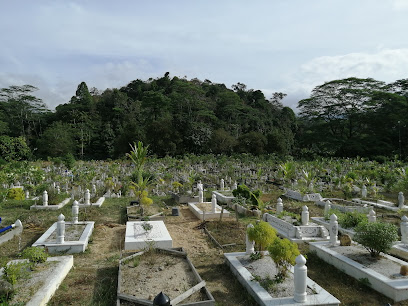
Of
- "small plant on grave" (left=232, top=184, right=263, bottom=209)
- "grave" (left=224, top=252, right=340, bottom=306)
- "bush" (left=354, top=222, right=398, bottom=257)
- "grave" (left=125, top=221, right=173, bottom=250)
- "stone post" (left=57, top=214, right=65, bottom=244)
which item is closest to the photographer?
"grave" (left=224, top=252, right=340, bottom=306)

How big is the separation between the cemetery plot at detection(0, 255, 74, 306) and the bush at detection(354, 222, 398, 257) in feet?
17.0

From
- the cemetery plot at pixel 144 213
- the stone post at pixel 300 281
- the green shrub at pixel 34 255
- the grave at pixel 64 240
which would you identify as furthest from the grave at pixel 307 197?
the green shrub at pixel 34 255

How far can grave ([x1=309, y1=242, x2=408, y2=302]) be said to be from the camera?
16.2ft

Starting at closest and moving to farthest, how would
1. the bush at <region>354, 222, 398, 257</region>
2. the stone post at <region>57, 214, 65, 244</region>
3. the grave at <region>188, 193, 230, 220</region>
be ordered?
1. the bush at <region>354, 222, 398, 257</region>
2. the stone post at <region>57, 214, 65, 244</region>
3. the grave at <region>188, 193, 230, 220</region>

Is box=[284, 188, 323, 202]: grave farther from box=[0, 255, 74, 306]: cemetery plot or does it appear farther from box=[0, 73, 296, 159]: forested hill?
box=[0, 73, 296, 159]: forested hill

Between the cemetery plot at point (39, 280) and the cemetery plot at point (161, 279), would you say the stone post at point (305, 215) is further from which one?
the cemetery plot at point (39, 280)

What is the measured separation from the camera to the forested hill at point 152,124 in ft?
111

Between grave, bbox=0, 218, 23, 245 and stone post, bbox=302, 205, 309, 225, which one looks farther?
stone post, bbox=302, 205, 309, 225

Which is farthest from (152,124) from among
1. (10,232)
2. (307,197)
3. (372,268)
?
(372,268)

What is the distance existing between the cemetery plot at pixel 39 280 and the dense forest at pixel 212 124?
25.7 m

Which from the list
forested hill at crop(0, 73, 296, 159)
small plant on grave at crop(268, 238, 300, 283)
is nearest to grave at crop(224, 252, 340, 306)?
small plant on grave at crop(268, 238, 300, 283)

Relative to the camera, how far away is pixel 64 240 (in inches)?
299

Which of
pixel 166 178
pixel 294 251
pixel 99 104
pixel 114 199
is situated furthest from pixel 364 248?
pixel 99 104

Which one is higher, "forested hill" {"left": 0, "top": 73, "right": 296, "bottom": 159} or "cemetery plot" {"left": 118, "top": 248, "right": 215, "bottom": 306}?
"forested hill" {"left": 0, "top": 73, "right": 296, "bottom": 159}
